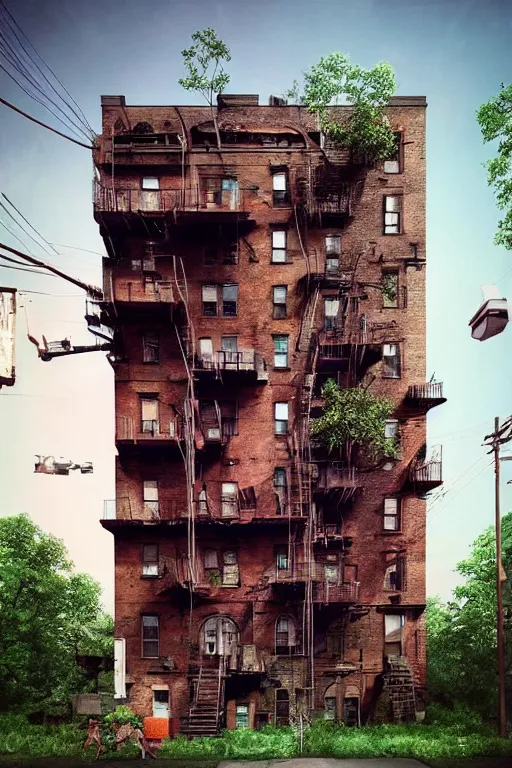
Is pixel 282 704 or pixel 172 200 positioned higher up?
pixel 172 200

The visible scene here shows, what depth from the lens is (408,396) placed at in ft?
64.3

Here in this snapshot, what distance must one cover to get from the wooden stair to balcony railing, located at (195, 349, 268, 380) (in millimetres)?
5599

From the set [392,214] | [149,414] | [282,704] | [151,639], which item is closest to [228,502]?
[149,414]

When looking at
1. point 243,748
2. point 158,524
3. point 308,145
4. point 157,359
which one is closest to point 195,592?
point 158,524

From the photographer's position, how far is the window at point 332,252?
19797 mm

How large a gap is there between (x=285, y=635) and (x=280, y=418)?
13.7 ft

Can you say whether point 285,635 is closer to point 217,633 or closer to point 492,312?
point 217,633

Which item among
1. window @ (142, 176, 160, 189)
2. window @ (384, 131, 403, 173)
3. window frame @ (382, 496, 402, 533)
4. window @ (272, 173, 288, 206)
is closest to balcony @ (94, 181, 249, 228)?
window @ (142, 176, 160, 189)

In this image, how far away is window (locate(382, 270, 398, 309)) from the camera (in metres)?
19.7

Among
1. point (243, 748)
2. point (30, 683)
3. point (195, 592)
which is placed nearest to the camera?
point (243, 748)

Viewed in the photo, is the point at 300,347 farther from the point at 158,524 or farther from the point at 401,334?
the point at 158,524

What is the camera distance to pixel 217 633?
19.1 meters

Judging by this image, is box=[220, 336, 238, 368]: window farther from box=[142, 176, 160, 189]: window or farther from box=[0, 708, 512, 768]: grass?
box=[0, 708, 512, 768]: grass

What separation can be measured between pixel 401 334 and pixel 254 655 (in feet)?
22.5
